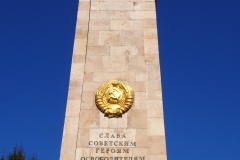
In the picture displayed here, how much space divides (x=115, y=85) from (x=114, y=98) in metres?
0.53

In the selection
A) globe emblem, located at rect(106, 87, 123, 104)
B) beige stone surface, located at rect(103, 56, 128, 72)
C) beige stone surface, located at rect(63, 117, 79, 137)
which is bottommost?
beige stone surface, located at rect(63, 117, 79, 137)

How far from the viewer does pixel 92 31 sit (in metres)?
14.4

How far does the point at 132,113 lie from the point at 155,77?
1.71 metres

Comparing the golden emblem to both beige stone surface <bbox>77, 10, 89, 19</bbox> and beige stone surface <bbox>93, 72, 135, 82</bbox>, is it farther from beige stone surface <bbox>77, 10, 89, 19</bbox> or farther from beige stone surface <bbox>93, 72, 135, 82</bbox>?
beige stone surface <bbox>77, 10, 89, 19</bbox>

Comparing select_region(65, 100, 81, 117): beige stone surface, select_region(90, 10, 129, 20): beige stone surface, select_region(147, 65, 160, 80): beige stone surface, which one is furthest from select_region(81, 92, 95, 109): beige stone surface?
select_region(90, 10, 129, 20): beige stone surface

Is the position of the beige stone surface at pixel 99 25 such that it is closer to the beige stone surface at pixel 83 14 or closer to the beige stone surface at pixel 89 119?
the beige stone surface at pixel 83 14

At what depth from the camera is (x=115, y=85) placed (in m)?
13.0

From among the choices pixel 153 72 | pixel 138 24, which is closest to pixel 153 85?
pixel 153 72

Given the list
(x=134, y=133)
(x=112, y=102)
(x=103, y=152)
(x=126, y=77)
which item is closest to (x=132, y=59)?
(x=126, y=77)

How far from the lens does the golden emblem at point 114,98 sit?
12.7 m

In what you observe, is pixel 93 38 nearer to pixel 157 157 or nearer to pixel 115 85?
pixel 115 85

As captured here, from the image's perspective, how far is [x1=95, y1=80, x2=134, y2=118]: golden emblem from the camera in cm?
1268

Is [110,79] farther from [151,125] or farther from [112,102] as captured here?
[151,125]

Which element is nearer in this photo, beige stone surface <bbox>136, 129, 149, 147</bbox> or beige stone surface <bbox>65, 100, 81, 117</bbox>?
beige stone surface <bbox>136, 129, 149, 147</bbox>
